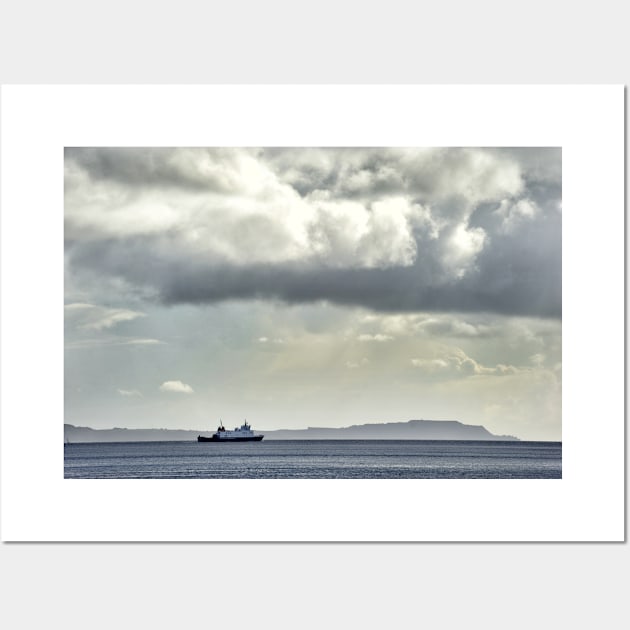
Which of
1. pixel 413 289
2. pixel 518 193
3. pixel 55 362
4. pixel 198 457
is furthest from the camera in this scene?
pixel 198 457

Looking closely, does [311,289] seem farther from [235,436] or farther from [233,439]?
[233,439]

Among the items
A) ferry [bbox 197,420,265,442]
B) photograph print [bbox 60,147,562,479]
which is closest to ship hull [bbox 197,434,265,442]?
ferry [bbox 197,420,265,442]

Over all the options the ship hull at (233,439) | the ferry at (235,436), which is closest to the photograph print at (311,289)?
the ferry at (235,436)

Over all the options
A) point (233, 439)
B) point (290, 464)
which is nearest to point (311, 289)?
point (290, 464)

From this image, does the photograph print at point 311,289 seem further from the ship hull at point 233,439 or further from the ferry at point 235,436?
the ship hull at point 233,439

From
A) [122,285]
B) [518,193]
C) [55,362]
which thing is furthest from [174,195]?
[518,193]

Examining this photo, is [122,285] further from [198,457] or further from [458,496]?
[198,457]

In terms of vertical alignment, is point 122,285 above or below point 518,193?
→ below

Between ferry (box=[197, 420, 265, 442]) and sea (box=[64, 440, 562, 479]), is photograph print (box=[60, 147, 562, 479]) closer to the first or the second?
sea (box=[64, 440, 562, 479])
